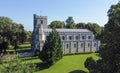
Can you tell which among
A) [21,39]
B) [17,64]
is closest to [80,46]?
[21,39]

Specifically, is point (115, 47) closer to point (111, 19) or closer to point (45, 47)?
point (111, 19)

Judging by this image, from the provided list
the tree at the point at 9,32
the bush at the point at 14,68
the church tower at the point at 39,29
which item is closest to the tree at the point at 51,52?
the church tower at the point at 39,29

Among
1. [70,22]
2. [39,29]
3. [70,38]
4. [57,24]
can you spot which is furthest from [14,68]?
[70,22]

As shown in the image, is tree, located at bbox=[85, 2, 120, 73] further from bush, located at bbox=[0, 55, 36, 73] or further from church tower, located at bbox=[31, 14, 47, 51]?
church tower, located at bbox=[31, 14, 47, 51]

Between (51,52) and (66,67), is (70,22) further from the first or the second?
(66,67)

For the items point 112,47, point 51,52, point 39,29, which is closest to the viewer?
point 112,47
